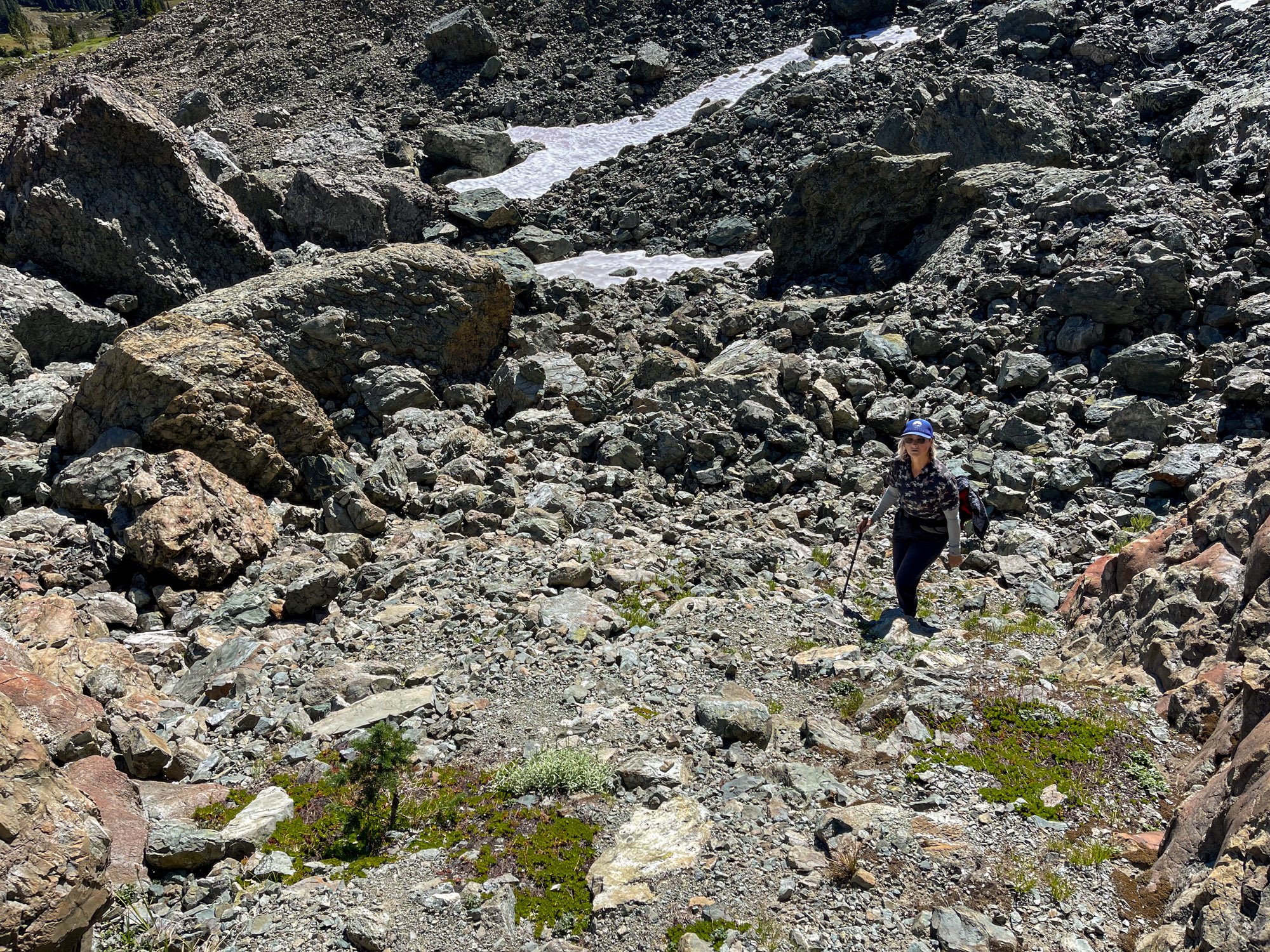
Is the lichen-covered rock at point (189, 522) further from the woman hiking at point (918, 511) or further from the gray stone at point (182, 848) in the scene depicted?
the woman hiking at point (918, 511)

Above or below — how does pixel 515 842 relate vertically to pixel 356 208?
below

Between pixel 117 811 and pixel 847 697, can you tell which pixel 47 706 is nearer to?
pixel 117 811

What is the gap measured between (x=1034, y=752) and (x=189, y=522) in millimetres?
11768

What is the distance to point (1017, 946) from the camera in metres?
4.98

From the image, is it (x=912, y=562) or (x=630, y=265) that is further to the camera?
(x=630, y=265)

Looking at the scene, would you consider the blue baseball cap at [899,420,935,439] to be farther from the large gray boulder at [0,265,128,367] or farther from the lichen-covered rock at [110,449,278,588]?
the large gray boulder at [0,265,128,367]

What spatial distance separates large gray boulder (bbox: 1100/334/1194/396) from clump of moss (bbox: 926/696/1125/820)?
10042 mm

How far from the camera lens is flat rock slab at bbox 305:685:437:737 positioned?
8281 millimetres

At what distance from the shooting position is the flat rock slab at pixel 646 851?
585 centimetres

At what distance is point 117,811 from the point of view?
21.4ft

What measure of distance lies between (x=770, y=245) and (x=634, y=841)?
2155 cm

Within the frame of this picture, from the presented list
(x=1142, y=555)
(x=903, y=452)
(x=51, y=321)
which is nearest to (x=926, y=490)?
(x=903, y=452)

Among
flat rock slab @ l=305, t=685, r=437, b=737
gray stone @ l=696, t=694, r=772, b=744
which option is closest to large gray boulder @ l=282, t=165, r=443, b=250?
flat rock slab @ l=305, t=685, r=437, b=737

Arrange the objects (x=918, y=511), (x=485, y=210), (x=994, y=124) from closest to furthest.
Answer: (x=918, y=511) < (x=994, y=124) < (x=485, y=210)
